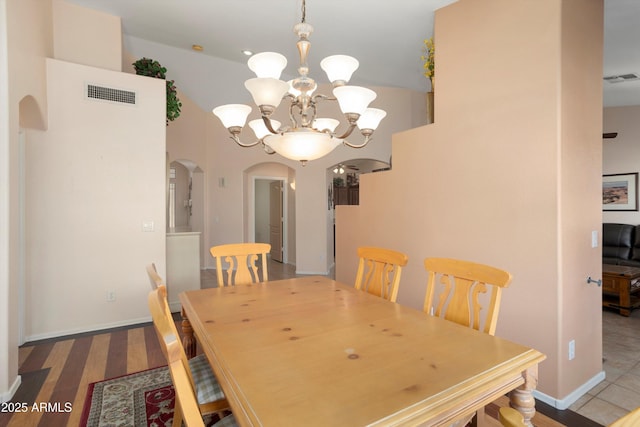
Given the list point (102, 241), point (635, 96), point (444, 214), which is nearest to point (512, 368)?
point (444, 214)

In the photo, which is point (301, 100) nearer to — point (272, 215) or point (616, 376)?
point (616, 376)

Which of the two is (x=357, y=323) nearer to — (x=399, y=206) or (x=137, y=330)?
(x=399, y=206)

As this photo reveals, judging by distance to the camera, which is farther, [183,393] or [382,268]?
[382,268]

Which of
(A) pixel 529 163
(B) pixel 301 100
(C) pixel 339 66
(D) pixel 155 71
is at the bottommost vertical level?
(A) pixel 529 163

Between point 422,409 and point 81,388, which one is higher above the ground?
point 422,409

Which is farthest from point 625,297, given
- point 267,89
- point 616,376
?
point 267,89

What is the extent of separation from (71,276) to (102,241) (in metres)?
0.42

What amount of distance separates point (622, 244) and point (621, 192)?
3.16 ft

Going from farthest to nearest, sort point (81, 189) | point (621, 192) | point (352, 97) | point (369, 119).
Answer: point (621, 192) → point (81, 189) → point (369, 119) → point (352, 97)

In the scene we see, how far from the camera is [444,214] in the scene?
2.72 m

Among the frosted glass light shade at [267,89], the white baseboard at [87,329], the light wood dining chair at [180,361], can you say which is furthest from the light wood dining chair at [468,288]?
the white baseboard at [87,329]

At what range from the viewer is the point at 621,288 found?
3.72m

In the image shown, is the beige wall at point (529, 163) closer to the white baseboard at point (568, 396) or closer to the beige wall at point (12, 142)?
the white baseboard at point (568, 396)

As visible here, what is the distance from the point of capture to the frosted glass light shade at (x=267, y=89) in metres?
1.56
